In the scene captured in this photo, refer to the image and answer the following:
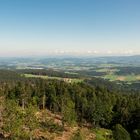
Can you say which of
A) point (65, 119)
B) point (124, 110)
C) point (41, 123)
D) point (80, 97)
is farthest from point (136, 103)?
point (41, 123)

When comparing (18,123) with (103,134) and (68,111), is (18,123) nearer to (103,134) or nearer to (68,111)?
(68,111)

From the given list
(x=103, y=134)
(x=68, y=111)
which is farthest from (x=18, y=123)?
(x=103, y=134)

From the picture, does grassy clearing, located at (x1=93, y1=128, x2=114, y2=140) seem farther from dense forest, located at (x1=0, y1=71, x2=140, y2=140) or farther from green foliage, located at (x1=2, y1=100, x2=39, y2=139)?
green foliage, located at (x1=2, y1=100, x2=39, y2=139)

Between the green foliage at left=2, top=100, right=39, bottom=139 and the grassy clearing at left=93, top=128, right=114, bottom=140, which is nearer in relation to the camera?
the green foliage at left=2, top=100, right=39, bottom=139

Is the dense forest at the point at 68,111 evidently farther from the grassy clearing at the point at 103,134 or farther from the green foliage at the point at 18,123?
the grassy clearing at the point at 103,134

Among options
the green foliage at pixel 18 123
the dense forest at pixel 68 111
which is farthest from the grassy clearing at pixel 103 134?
the green foliage at pixel 18 123

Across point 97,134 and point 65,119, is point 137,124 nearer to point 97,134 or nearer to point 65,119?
point 97,134

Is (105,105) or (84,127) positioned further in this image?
(105,105)

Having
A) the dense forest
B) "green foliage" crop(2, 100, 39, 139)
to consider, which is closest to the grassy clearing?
the dense forest
